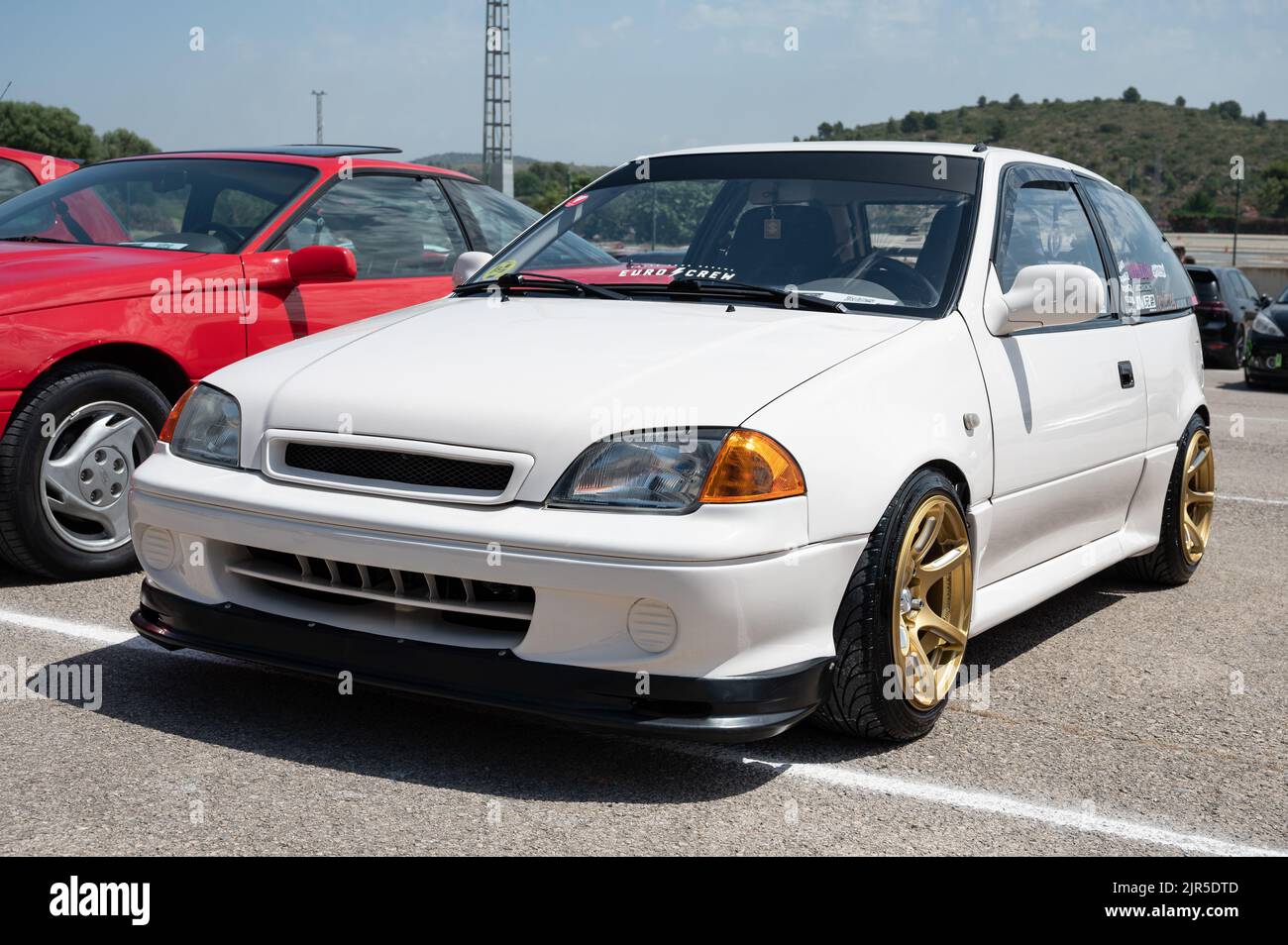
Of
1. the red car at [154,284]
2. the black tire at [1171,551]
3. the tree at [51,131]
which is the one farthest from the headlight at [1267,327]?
the tree at [51,131]

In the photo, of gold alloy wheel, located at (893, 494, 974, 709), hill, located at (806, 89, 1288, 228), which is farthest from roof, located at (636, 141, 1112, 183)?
hill, located at (806, 89, 1288, 228)

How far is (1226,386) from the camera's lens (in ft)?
56.5

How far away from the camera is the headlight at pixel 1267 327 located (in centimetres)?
1622

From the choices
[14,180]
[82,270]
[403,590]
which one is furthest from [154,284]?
[14,180]

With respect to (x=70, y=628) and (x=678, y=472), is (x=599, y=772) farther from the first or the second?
(x=70, y=628)

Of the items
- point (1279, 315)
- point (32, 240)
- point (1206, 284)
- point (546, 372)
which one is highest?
point (32, 240)

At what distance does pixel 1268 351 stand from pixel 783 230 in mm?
13508

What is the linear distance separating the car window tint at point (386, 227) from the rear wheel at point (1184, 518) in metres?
3.22

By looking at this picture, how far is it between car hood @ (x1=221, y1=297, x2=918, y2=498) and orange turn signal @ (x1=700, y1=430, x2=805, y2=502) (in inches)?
2.7

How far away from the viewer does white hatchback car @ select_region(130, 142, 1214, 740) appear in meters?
3.20

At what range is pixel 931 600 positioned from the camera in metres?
3.89

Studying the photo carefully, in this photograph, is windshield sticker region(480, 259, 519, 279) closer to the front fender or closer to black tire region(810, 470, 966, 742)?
the front fender
